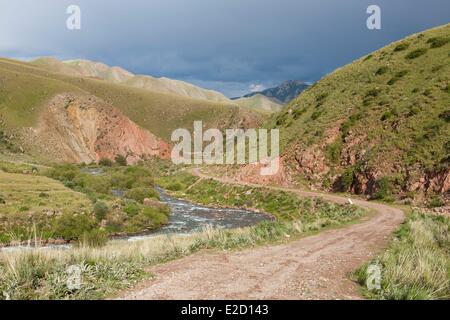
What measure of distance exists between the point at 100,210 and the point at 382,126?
34544mm

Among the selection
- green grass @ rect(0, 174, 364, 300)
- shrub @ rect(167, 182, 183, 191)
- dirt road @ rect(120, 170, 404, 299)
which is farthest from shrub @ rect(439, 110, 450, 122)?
shrub @ rect(167, 182, 183, 191)

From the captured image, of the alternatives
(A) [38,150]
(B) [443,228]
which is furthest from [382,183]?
Answer: (A) [38,150]

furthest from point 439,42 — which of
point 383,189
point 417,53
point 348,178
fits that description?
point 383,189

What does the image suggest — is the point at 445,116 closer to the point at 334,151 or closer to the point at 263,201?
the point at 334,151

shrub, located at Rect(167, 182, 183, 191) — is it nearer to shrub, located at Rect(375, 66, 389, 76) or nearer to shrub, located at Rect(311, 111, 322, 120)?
shrub, located at Rect(311, 111, 322, 120)

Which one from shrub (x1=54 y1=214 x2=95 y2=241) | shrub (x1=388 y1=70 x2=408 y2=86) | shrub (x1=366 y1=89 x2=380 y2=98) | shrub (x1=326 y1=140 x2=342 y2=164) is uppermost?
shrub (x1=388 y1=70 x2=408 y2=86)

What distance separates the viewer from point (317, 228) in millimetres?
22656

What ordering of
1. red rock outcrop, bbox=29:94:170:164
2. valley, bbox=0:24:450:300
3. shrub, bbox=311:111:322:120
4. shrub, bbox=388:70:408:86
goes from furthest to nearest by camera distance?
red rock outcrop, bbox=29:94:170:164 → shrub, bbox=311:111:322:120 → shrub, bbox=388:70:408:86 → valley, bbox=0:24:450:300

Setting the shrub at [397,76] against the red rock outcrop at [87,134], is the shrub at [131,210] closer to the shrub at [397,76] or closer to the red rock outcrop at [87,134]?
the shrub at [397,76]

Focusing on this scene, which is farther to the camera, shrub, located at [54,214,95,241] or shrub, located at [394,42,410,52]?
shrub, located at [394,42,410,52]

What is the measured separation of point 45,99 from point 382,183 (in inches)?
4651

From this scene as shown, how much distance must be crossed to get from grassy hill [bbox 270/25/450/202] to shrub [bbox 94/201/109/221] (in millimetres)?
26328

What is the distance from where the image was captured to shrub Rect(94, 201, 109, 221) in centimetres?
3572
